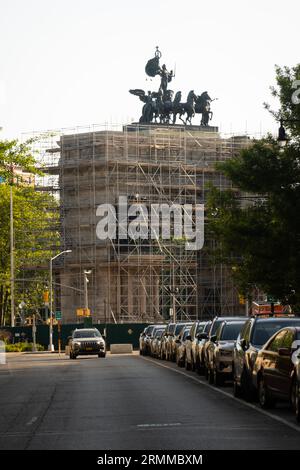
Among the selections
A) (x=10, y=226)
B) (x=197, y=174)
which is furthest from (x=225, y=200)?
(x=197, y=174)

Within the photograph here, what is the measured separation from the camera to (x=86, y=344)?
2325 inches

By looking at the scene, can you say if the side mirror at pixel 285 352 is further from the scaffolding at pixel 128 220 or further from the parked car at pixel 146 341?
the scaffolding at pixel 128 220

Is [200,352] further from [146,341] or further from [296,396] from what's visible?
[146,341]

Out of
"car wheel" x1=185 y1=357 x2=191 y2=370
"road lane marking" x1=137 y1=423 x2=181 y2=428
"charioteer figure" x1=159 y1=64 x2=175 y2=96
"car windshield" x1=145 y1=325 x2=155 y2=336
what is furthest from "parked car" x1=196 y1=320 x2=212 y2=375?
"charioteer figure" x1=159 y1=64 x2=175 y2=96

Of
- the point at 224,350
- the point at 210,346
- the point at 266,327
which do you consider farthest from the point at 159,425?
the point at 210,346

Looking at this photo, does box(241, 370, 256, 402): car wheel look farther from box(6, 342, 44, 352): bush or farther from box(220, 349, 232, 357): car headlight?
box(6, 342, 44, 352): bush

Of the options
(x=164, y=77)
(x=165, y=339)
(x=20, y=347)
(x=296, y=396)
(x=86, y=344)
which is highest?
(x=164, y=77)

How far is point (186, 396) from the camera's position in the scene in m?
25.8

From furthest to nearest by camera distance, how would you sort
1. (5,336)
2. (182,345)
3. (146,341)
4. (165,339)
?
(5,336) → (146,341) → (165,339) → (182,345)

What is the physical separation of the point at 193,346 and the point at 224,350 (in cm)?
915

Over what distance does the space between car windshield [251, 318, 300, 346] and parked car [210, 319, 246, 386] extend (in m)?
5.07

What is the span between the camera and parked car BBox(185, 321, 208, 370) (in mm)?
37156

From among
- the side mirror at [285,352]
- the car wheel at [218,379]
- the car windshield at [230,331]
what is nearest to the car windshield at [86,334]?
the car windshield at [230,331]
